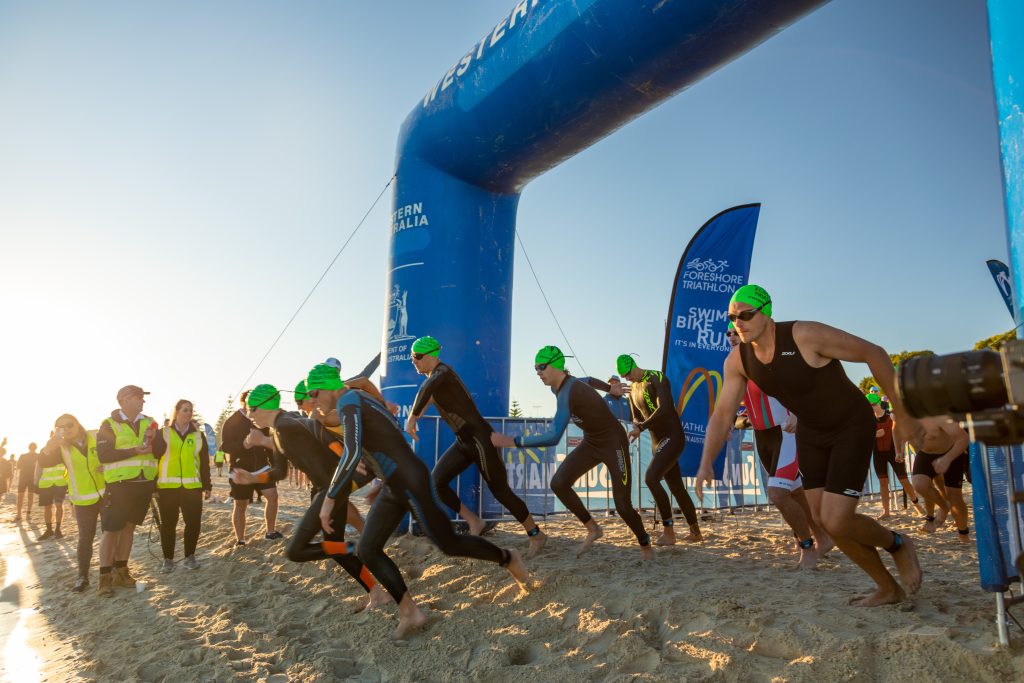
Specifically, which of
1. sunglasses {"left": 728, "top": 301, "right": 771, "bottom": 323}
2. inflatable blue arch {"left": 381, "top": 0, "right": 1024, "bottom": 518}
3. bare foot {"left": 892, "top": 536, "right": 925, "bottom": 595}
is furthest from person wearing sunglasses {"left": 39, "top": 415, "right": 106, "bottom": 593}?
bare foot {"left": 892, "top": 536, "right": 925, "bottom": 595}

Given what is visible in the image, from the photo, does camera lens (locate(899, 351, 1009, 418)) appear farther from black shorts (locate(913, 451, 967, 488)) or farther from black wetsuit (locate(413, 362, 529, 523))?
black shorts (locate(913, 451, 967, 488))

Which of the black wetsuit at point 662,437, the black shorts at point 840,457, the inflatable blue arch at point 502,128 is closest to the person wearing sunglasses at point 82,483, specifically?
the inflatable blue arch at point 502,128

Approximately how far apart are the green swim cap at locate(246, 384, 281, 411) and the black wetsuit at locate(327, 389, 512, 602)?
128 centimetres

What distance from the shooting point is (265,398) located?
525cm

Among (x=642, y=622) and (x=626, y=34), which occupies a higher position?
(x=626, y=34)

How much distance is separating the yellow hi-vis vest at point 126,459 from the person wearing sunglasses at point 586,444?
140 inches

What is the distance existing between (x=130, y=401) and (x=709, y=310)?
6975 millimetres

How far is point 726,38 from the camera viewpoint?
17.3 feet

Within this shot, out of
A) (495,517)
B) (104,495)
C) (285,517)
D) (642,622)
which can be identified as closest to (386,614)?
(642,622)

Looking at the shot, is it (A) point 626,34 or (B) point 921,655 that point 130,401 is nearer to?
(A) point 626,34

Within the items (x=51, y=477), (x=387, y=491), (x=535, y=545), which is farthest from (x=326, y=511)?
(x=51, y=477)

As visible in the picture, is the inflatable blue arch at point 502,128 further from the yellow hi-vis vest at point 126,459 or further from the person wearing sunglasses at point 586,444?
the yellow hi-vis vest at point 126,459

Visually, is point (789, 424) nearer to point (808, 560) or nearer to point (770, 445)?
point (770, 445)

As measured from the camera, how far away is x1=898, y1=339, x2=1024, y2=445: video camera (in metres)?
1.80
